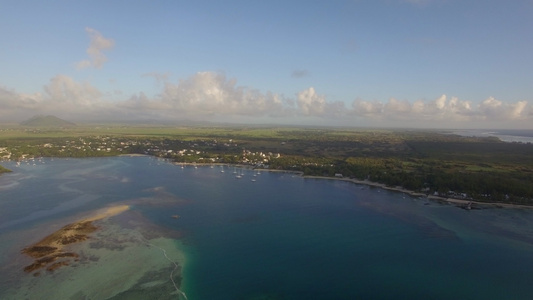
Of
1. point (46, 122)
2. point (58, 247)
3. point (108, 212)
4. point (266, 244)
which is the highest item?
point (46, 122)

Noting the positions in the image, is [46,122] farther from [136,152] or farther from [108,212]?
[108,212]

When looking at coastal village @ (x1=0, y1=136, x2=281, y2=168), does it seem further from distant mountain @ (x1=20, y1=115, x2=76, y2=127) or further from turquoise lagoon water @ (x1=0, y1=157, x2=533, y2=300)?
distant mountain @ (x1=20, y1=115, x2=76, y2=127)

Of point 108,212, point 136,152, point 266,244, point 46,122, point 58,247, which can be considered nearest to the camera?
point 58,247

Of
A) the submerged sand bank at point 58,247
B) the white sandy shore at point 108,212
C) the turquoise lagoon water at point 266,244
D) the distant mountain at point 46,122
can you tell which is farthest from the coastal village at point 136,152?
the distant mountain at point 46,122

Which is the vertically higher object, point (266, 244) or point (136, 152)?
point (136, 152)

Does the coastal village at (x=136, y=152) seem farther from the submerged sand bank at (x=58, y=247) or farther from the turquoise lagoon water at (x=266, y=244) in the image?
the submerged sand bank at (x=58, y=247)

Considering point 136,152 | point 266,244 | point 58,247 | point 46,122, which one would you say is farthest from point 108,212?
point 46,122

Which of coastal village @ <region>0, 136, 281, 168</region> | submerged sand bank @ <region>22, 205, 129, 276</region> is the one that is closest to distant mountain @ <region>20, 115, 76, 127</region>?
coastal village @ <region>0, 136, 281, 168</region>

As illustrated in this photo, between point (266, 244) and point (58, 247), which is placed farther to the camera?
point (266, 244)
